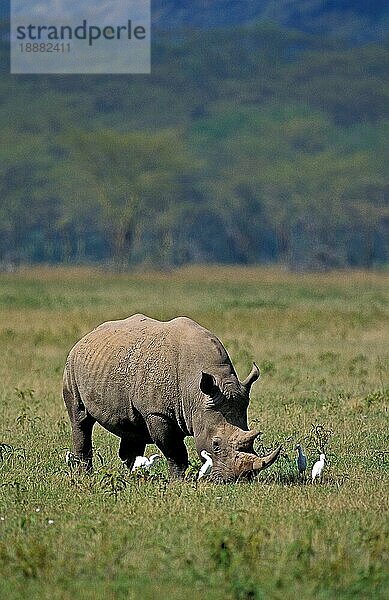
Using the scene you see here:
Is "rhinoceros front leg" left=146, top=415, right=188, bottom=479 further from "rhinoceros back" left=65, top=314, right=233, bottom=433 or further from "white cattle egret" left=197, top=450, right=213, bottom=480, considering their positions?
"white cattle egret" left=197, top=450, right=213, bottom=480

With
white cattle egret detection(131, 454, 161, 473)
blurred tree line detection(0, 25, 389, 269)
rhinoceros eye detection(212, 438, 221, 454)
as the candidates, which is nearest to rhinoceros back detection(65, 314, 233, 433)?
white cattle egret detection(131, 454, 161, 473)

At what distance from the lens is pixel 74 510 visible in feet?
35.6

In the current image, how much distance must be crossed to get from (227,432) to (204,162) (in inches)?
4537

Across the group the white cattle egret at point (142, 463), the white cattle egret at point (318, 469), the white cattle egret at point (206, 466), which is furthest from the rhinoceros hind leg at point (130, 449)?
the white cattle egret at point (318, 469)

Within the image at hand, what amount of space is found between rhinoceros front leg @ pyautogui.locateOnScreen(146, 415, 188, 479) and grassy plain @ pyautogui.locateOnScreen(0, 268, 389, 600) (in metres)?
0.29

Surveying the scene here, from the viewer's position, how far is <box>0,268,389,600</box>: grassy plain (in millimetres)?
8438

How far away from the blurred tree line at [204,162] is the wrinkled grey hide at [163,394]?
68625mm

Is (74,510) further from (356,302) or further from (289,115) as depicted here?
(289,115)

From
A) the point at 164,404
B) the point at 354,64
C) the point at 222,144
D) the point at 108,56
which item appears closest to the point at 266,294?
the point at 164,404

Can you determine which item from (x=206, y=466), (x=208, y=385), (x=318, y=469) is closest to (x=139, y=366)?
(x=208, y=385)

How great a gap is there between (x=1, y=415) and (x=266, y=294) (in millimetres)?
32068

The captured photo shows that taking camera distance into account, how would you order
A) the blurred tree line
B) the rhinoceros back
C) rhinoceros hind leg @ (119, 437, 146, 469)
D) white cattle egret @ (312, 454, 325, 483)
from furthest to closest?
the blurred tree line, rhinoceros hind leg @ (119, 437, 146, 469), the rhinoceros back, white cattle egret @ (312, 454, 325, 483)

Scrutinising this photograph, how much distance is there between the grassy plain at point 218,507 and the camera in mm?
8438

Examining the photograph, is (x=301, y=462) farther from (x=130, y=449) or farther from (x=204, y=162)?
(x=204, y=162)
